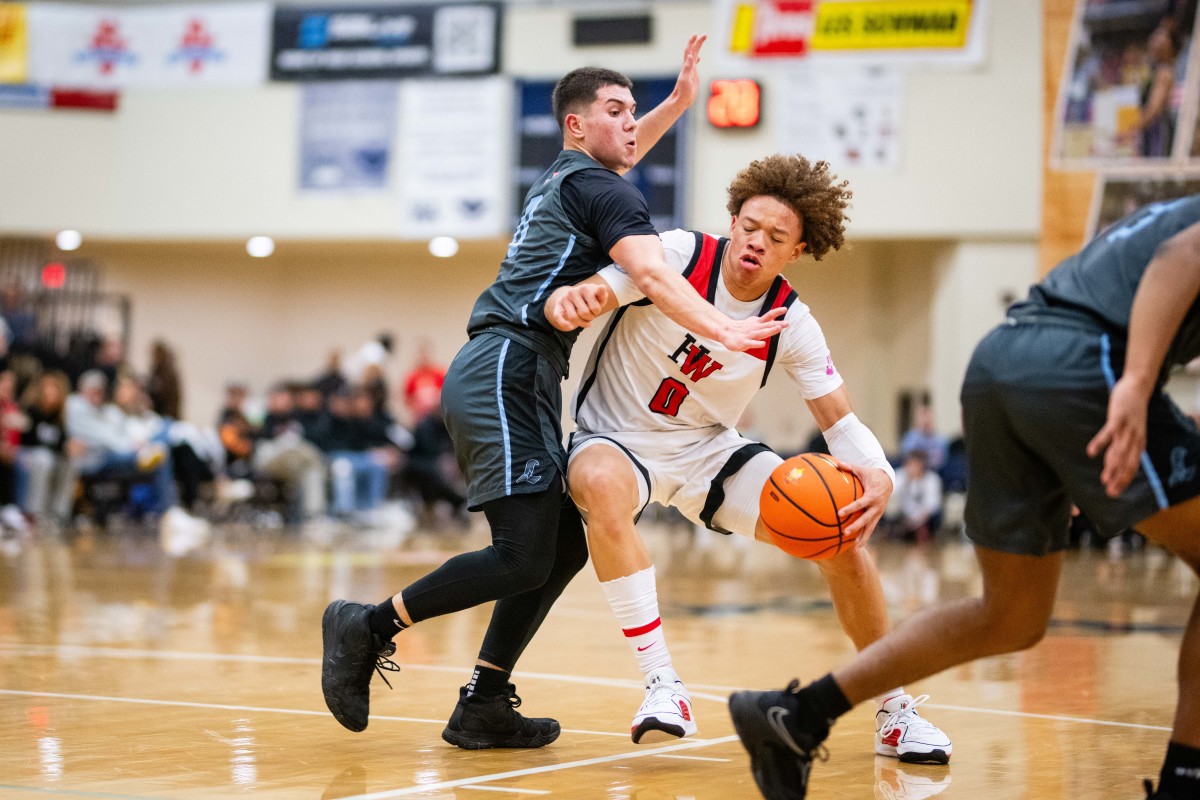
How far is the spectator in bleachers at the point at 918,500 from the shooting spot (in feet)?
49.2

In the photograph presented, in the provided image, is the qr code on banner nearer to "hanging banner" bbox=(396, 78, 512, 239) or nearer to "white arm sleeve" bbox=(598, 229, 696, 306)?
"hanging banner" bbox=(396, 78, 512, 239)

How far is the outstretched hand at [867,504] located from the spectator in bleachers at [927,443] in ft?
38.0

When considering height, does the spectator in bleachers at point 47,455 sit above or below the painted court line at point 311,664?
below

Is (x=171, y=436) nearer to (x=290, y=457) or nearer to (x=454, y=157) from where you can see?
(x=290, y=457)

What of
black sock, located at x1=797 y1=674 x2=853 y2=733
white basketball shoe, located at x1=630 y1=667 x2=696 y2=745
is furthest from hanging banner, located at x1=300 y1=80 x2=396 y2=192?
black sock, located at x1=797 y1=674 x2=853 y2=733

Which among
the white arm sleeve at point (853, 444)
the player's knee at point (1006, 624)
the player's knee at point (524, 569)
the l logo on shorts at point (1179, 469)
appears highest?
the l logo on shorts at point (1179, 469)

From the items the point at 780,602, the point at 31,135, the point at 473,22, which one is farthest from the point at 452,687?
the point at 31,135

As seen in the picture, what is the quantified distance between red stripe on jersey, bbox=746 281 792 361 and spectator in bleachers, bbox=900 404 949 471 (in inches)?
451

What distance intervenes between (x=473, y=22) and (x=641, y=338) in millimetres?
14219

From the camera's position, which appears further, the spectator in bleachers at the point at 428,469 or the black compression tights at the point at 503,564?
the spectator in bleachers at the point at 428,469

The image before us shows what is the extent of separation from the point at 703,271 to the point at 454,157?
1396cm

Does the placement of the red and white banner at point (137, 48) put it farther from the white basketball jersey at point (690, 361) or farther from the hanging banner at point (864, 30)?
the white basketball jersey at point (690, 361)

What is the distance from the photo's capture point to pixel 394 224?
18.3 meters

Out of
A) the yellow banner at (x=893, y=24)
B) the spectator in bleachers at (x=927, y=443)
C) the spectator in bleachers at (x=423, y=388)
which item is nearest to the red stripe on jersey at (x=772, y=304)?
the spectator in bleachers at (x=927, y=443)
